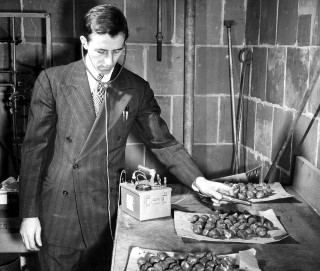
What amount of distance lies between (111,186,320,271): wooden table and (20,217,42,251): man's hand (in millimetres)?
382

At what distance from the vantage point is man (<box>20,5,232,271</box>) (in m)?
2.09

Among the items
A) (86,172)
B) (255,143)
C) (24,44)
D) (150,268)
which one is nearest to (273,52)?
(255,143)

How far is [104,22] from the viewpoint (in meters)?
1.99

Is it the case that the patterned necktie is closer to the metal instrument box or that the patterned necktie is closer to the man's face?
the man's face

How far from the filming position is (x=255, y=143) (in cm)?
336

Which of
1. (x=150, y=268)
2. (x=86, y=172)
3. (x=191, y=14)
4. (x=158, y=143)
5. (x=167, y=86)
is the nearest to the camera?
(x=150, y=268)

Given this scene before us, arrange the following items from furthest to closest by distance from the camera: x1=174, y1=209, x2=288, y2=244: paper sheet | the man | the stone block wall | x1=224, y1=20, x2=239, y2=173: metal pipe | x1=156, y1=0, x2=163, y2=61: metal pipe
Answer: x1=224, y1=20, x2=239, y2=173: metal pipe, x1=156, y1=0, x2=163, y2=61: metal pipe, the stone block wall, the man, x1=174, y1=209, x2=288, y2=244: paper sheet

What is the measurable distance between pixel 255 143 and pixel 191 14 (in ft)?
3.34

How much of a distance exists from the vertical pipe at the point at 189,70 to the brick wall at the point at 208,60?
4.3 inches

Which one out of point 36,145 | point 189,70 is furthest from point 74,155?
point 189,70

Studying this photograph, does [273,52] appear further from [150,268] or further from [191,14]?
[150,268]

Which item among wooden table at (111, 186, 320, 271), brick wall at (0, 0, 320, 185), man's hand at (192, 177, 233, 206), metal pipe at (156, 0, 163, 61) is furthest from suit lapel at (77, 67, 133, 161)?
metal pipe at (156, 0, 163, 61)

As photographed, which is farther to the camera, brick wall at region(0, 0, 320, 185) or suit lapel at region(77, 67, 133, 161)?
brick wall at region(0, 0, 320, 185)

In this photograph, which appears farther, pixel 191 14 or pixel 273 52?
pixel 191 14
